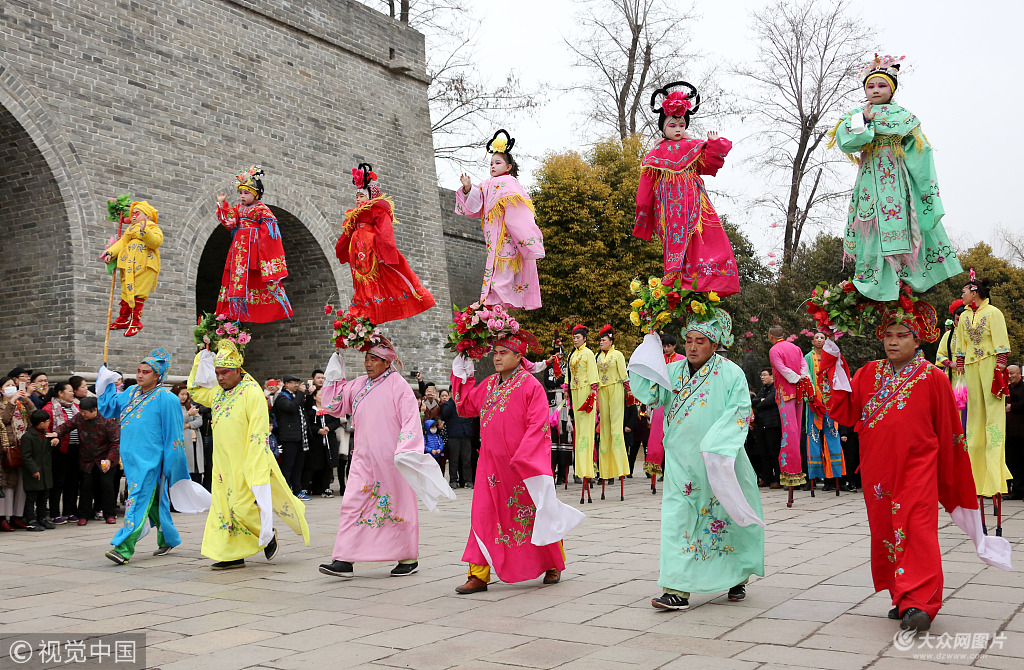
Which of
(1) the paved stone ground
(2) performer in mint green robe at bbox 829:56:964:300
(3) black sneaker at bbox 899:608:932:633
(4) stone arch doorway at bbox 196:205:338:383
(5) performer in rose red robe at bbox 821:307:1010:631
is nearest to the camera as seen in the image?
(1) the paved stone ground

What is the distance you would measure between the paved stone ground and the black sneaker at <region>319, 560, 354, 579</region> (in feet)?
0.28

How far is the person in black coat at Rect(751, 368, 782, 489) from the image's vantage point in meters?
12.4

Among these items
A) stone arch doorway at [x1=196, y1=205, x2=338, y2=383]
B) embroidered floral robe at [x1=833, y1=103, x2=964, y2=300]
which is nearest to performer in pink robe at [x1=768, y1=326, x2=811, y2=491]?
embroidered floral robe at [x1=833, y1=103, x2=964, y2=300]

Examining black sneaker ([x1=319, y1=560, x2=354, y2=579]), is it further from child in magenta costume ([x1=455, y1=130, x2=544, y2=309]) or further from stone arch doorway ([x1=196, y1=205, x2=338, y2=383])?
stone arch doorway ([x1=196, y1=205, x2=338, y2=383])

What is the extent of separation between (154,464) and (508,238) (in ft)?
11.5

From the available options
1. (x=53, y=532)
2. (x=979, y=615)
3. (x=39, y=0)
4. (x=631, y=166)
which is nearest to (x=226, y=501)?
(x=53, y=532)

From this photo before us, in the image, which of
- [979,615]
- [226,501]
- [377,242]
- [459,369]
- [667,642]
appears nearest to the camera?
[667,642]

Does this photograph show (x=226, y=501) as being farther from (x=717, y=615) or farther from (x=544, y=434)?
(x=717, y=615)

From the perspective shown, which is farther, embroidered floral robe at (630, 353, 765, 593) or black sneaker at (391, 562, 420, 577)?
black sneaker at (391, 562, 420, 577)

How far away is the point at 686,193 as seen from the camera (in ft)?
20.5

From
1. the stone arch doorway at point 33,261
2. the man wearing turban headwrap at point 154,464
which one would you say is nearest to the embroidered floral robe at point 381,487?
the man wearing turban headwrap at point 154,464

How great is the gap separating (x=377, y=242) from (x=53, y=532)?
201 inches

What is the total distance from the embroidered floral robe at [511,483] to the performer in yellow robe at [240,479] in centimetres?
177

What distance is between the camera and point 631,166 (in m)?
25.0
